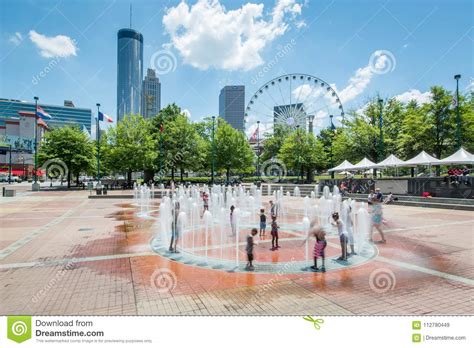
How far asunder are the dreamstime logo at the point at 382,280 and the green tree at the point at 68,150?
152 ft

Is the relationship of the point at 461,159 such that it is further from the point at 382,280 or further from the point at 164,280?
the point at 164,280

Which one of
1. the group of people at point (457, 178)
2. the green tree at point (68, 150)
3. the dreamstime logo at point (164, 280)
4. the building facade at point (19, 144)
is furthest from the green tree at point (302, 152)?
the building facade at point (19, 144)

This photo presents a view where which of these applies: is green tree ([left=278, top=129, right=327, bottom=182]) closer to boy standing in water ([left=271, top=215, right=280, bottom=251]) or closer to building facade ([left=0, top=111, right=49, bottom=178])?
boy standing in water ([left=271, top=215, right=280, bottom=251])

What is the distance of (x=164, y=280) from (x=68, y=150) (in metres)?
44.8

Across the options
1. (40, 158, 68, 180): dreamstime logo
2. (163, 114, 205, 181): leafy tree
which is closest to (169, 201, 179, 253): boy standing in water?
(163, 114, 205, 181): leafy tree

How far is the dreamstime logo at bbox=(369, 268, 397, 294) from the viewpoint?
21.6 feet

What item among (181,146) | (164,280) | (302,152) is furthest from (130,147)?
(164,280)

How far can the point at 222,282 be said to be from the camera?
7105 mm

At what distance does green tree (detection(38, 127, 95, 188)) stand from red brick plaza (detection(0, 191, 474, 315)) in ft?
121

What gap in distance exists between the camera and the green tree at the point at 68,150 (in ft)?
144

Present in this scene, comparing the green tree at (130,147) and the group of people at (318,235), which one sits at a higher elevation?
the green tree at (130,147)

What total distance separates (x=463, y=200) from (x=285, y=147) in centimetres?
3627
